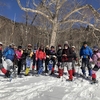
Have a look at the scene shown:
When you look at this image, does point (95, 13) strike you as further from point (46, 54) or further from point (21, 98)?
point (21, 98)

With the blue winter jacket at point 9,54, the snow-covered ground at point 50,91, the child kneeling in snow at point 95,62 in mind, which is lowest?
the snow-covered ground at point 50,91

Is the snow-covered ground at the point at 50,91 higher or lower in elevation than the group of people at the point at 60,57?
lower

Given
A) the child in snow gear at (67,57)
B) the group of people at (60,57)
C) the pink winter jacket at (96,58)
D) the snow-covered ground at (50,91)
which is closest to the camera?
the snow-covered ground at (50,91)

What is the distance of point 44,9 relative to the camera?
17391 mm

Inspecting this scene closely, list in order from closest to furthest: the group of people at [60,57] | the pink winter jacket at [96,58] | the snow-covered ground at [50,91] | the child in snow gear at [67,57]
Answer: the snow-covered ground at [50,91] → the pink winter jacket at [96,58] → the group of people at [60,57] → the child in snow gear at [67,57]

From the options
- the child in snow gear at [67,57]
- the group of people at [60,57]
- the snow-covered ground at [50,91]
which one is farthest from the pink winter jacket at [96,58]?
the child in snow gear at [67,57]

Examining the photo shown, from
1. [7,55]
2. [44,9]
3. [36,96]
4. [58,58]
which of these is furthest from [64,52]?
[44,9]

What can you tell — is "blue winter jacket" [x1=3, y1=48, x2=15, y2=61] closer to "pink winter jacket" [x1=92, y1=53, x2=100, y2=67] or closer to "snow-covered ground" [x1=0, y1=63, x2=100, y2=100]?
"snow-covered ground" [x1=0, y1=63, x2=100, y2=100]

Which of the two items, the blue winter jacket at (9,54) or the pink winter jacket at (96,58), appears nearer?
the pink winter jacket at (96,58)

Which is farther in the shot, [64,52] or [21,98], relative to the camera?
[64,52]

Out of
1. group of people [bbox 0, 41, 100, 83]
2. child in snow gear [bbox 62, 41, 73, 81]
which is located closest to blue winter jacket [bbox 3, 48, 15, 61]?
group of people [bbox 0, 41, 100, 83]

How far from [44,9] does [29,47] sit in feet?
22.2

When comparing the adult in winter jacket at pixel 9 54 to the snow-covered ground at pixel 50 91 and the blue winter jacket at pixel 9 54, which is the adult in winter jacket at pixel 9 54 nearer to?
the blue winter jacket at pixel 9 54

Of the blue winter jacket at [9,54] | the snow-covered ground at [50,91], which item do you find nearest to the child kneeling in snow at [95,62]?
the snow-covered ground at [50,91]
